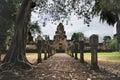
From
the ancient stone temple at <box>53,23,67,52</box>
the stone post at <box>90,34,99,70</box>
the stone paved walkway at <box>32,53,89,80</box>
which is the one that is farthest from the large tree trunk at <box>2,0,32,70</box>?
the ancient stone temple at <box>53,23,67,52</box>

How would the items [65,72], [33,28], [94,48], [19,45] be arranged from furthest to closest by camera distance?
[33,28] → [19,45] → [94,48] → [65,72]

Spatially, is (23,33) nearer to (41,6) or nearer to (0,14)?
(41,6)

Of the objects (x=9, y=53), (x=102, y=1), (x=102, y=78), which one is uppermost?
(x=102, y=1)

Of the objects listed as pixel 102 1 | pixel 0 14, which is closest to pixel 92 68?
pixel 102 1

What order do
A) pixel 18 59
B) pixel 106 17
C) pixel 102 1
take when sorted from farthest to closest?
pixel 106 17 → pixel 102 1 → pixel 18 59

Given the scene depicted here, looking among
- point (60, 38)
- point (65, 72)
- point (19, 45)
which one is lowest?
point (65, 72)

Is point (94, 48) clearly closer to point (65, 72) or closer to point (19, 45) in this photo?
point (65, 72)

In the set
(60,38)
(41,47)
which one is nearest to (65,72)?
(41,47)

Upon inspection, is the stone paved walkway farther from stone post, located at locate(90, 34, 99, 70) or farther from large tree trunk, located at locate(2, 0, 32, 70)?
large tree trunk, located at locate(2, 0, 32, 70)

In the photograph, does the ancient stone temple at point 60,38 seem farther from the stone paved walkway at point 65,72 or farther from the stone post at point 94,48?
the stone post at point 94,48

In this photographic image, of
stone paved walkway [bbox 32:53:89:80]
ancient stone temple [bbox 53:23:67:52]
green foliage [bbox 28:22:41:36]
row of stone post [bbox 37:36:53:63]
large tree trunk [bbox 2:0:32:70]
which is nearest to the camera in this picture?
stone paved walkway [bbox 32:53:89:80]

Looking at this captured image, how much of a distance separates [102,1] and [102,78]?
6.19m

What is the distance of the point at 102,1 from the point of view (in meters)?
14.6

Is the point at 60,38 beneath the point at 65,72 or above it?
above
